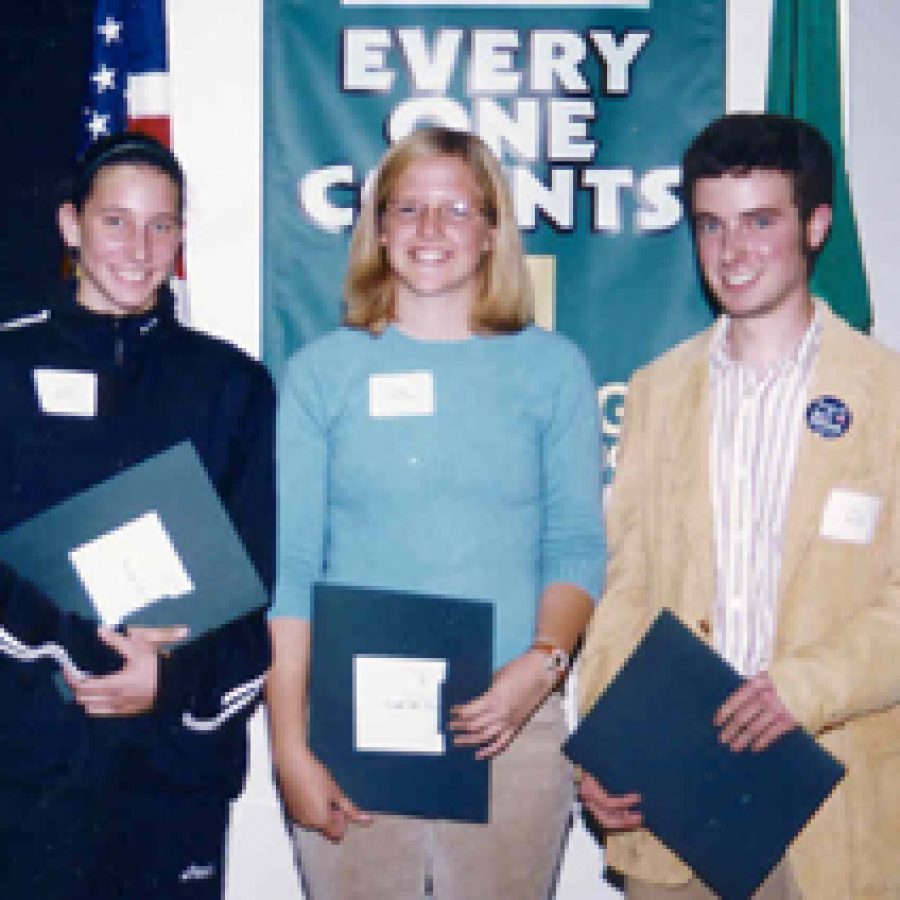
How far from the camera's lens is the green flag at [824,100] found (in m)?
2.88

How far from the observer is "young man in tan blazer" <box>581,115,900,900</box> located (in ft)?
6.49

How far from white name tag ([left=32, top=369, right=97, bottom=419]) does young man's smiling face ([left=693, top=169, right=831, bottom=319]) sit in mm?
1310

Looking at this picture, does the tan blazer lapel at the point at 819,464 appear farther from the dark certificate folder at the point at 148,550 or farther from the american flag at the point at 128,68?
the american flag at the point at 128,68

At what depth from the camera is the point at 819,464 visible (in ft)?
6.64

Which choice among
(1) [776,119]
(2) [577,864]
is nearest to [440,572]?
(1) [776,119]

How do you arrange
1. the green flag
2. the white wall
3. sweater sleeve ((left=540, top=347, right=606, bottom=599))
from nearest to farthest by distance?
sweater sleeve ((left=540, top=347, right=606, bottom=599))
the green flag
the white wall

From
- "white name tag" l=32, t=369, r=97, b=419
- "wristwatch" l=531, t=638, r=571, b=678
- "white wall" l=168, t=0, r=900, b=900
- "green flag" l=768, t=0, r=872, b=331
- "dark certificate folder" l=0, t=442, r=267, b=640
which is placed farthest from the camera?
"white wall" l=168, t=0, r=900, b=900

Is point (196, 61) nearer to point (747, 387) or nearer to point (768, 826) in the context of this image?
point (747, 387)

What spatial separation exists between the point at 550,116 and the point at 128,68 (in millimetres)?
1295

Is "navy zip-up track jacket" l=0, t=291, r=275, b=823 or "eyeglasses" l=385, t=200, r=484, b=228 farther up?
"eyeglasses" l=385, t=200, r=484, b=228

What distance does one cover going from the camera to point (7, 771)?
1902 mm

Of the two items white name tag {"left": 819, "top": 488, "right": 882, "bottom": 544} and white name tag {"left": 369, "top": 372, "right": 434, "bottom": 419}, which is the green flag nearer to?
white name tag {"left": 819, "top": 488, "right": 882, "bottom": 544}

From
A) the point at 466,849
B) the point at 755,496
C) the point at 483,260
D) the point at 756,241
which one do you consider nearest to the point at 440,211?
the point at 483,260

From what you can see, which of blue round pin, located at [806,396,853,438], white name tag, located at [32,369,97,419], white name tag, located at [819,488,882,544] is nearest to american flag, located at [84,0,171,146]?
white name tag, located at [32,369,97,419]
